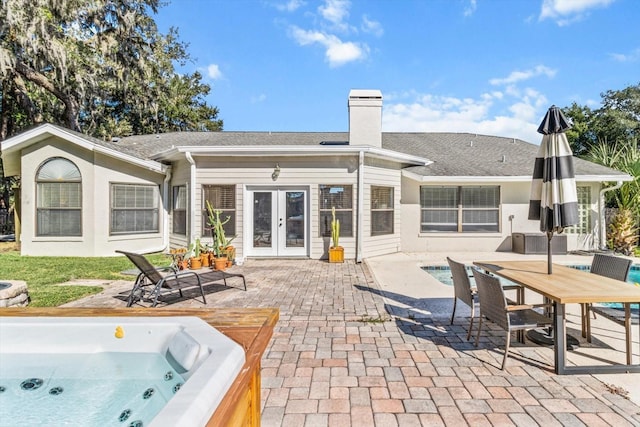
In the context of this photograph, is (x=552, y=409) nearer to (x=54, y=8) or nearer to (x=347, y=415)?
(x=347, y=415)

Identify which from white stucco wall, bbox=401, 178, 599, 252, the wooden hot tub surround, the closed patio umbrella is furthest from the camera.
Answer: white stucco wall, bbox=401, 178, 599, 252

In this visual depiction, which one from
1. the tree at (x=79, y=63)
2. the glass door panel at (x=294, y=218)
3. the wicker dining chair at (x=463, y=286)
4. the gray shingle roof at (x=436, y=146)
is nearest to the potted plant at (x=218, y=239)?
the glass door panel at (x=294, y=218)

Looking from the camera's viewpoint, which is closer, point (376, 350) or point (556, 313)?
point (556, 313)

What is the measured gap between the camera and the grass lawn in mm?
5695

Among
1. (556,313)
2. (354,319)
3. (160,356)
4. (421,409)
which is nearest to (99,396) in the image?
(160,356)

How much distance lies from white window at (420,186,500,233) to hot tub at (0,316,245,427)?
10.2 m

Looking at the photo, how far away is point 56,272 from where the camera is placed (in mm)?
7621

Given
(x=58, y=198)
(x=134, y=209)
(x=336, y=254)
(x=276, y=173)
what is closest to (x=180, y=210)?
(x=134, y=209)

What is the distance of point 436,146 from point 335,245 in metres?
7.67

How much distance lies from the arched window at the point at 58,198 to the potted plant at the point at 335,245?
7.43 metres

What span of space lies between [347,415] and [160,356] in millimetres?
1493

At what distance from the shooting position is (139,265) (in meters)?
4.88

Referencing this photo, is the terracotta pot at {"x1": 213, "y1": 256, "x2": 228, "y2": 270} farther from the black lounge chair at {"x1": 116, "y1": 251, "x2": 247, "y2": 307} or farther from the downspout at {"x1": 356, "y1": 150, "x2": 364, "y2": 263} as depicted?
the downspout at {"x1": 356, "y1": 150, "x2": 364, "y2": 263}

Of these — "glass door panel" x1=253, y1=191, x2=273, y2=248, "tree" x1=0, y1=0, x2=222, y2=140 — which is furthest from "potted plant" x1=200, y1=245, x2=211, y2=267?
"tree" x1=0, y1=0, x2=222, y2=140
